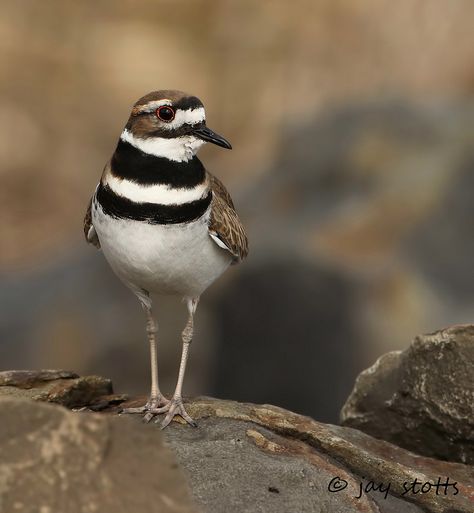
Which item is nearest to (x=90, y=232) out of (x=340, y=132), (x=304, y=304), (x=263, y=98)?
(x=304, y=304)

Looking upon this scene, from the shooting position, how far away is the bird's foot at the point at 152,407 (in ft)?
19.8

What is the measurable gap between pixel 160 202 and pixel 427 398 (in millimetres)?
2015

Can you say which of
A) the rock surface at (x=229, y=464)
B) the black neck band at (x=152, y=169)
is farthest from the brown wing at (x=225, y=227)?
the rock surface at (x=229, y=464)

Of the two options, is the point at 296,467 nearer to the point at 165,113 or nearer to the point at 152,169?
the point at 152,169

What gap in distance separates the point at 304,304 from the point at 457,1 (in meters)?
7.61

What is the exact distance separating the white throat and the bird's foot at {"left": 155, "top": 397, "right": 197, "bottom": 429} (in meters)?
1.46

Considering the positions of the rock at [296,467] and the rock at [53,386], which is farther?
the rock at [53,386]

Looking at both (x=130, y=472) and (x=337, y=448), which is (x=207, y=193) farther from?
(x=130, y=472)

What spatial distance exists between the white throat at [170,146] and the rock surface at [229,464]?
1.51 metres

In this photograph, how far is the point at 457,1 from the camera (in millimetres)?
15352

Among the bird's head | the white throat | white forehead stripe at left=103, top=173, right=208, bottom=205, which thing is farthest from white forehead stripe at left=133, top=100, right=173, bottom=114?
white forehead stripe at left=103, top=173, right=208, bottom=205

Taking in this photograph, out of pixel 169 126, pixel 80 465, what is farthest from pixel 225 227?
pixel 80 465

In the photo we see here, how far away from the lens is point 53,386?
6.03 meters
